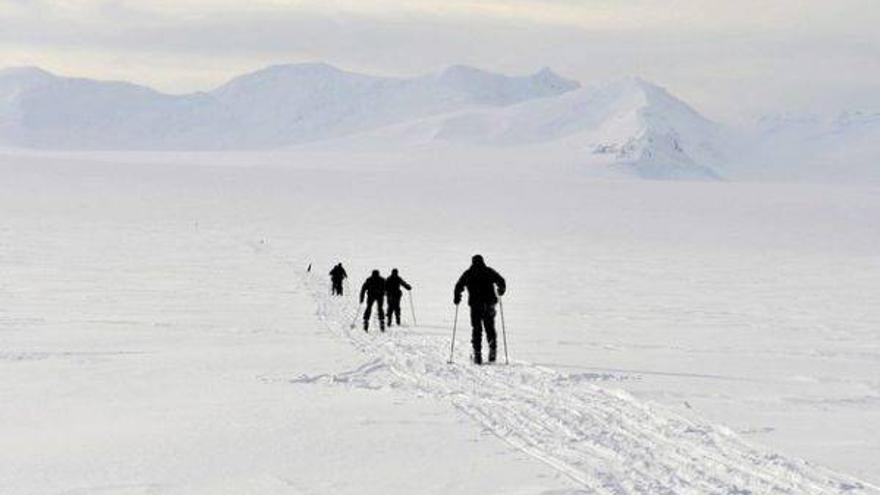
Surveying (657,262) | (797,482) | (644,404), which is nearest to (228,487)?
(797,482)

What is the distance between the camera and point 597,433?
8.55 meters

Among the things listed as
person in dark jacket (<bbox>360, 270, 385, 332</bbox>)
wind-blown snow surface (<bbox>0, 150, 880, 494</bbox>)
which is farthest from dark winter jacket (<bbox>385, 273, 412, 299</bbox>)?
wind-blown snow surface (<bbox>0, 150, 880, 494</bbox>)

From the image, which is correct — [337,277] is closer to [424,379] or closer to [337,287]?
[337,287]

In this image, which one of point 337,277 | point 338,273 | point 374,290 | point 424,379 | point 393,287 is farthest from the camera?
point 337,277

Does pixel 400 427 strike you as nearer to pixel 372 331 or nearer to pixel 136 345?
pixel 136 345

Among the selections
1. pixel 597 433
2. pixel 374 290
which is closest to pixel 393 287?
pixel 374 290

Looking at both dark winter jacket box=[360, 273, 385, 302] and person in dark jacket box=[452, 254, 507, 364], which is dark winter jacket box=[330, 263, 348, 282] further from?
person in dark jacket box=[452, 254, 507, 364]

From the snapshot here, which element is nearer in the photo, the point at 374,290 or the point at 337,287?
the point at 374,290

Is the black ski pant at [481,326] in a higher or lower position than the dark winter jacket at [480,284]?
lower

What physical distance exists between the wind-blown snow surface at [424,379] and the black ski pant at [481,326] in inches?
12.9

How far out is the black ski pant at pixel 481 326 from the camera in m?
12.9

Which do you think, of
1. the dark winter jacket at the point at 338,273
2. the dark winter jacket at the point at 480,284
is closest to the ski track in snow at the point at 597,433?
the dark winter jacket at the point at 480,284

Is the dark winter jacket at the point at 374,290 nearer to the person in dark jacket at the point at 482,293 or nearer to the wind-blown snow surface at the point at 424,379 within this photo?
the wind-blown snow surface at the point at 424,379

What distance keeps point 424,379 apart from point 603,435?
3.30 metres
